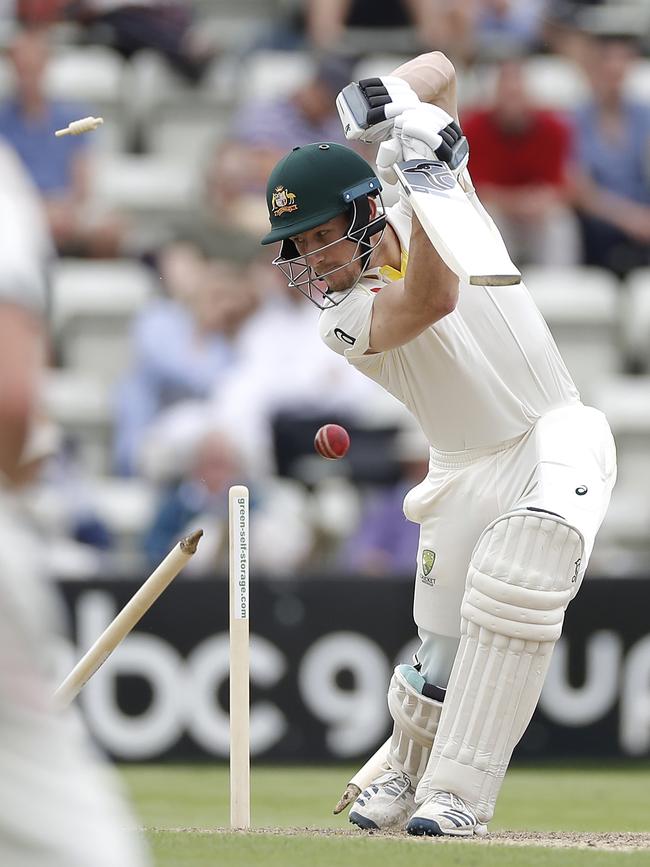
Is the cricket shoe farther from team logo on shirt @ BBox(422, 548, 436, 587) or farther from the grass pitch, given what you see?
team logo on shirt @ BBox(422, 548, 436, 587)

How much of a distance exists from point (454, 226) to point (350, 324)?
0.47 metres

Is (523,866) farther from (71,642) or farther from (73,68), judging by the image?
(73,68)

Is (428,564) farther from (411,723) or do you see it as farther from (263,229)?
(263,229)

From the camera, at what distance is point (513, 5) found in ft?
36.0

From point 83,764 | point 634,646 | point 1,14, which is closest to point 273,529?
point 634,646

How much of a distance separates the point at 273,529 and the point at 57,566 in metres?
0.98

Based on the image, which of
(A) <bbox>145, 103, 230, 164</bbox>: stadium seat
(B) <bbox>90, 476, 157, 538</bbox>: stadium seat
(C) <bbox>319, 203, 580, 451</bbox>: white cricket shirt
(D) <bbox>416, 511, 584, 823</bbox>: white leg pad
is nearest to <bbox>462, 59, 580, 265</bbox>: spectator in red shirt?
(A) <bbox>145, 103, 230, 164</bbox>: stadium seat

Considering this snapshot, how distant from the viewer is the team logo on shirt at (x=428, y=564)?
4.56m

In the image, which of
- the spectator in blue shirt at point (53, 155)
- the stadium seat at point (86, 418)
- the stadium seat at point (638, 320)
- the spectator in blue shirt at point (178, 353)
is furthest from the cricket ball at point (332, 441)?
the spectator in blue shirt at point (53, 155)

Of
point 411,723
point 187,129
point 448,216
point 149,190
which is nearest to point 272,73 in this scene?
point 187,129

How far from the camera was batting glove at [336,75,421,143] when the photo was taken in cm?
424

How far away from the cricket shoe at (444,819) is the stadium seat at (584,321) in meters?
5.14

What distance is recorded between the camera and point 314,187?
14.1 ft

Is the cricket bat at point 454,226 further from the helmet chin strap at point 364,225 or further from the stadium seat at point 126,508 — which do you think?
the stadium seat at point 126,508
